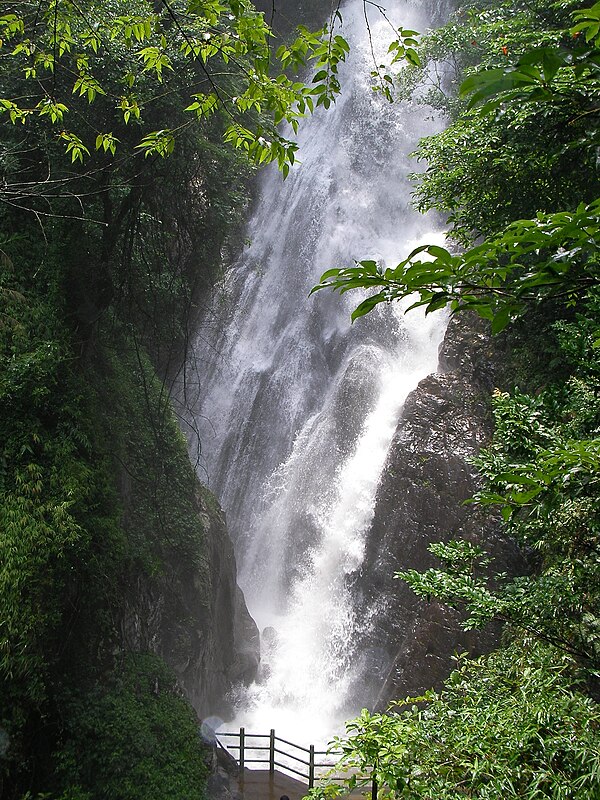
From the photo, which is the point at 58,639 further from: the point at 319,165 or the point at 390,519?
the point at 319,165

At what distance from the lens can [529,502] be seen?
2.99m

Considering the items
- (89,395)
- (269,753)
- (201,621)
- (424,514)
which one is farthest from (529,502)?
(269,753)

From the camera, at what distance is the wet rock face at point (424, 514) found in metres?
8.73

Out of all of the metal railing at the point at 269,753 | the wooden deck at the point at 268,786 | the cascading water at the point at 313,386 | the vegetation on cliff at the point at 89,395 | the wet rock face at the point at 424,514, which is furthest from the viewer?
the cascading water at the point at 313,386

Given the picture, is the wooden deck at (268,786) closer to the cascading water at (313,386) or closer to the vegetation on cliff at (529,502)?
the cascading water at (313,386)

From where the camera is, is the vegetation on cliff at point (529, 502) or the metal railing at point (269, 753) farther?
the metal railing at point (269, 753)

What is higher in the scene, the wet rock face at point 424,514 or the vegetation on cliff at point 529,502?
the wet rock face at point 424,514

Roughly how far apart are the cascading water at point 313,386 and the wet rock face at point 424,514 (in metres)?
1.04

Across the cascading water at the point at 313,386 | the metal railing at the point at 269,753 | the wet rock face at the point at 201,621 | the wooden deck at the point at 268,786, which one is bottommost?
the wooden deck at the point at 268,786

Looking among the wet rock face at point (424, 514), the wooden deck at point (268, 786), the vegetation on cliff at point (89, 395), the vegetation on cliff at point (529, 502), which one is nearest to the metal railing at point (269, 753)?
the wooden deck at point (268, 786)

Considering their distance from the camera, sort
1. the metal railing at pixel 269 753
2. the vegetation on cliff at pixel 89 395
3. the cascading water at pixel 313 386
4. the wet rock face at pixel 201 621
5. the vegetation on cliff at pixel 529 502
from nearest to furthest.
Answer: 1. the vegetation on cliff at pixel 529 502
2. the vegetation on cliff at pixel 89 395
3. the wet rock face at pixel 201 621
4. the metal railing at pixel 269 753
5. the cascading water at pixel 313 386

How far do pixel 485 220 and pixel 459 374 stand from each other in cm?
453

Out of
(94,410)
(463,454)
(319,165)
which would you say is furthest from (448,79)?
(94,410)

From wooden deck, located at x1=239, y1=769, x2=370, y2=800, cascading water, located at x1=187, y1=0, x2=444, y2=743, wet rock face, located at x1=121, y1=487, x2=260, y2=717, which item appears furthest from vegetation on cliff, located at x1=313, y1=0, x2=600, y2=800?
cascading water, located at x1=187, y1=0, x2=444, y2=743
